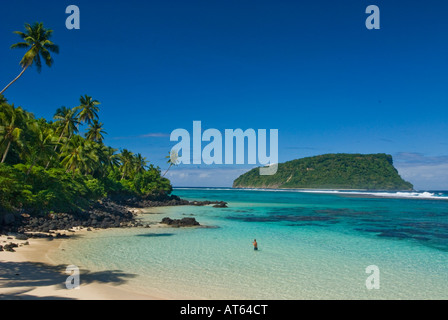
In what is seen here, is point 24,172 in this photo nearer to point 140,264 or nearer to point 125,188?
point 140,264

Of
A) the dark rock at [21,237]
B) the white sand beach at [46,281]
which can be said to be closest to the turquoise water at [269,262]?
the white sand beach at [46,281]

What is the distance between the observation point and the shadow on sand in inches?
444

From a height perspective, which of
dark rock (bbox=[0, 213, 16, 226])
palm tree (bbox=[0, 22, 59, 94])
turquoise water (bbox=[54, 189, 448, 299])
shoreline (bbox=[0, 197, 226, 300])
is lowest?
turquoise water (bbox=[54, 189, 448, 299])

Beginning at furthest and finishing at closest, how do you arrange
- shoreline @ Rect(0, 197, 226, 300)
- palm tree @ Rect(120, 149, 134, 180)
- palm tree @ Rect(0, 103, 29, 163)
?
palm tree @ Rect(120, 149, 134, 180) < palm tree @ Rect(0, 103, 29, 163) < shoreline @ Rect(0, 197, 226, 300)

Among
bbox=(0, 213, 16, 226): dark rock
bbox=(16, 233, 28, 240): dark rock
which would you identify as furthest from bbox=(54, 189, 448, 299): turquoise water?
bbox=(0, 213, 16, 226): dark rock

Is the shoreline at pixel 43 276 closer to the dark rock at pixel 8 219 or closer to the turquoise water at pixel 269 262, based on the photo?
the dark rock at pixel 8 219

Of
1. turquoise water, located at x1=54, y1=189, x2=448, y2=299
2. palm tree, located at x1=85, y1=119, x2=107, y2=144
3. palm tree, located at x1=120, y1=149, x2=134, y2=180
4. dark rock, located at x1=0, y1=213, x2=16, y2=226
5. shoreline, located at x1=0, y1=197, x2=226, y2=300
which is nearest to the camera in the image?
shoreline, located at x1=0, y1=197, x2=226, y2=300

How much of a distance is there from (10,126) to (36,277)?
14612 millimetres

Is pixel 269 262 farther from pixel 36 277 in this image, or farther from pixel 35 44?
pixel 35 44

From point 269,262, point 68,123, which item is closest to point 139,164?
point 68,123

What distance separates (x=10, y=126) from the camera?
75.9ft

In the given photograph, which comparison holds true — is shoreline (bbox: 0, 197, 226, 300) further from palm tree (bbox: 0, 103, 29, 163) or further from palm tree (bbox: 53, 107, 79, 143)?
palm tree (bbox: 53, 107, 79, 143)

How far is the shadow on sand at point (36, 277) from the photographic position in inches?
444

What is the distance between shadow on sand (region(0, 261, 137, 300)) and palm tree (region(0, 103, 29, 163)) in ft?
34.8
